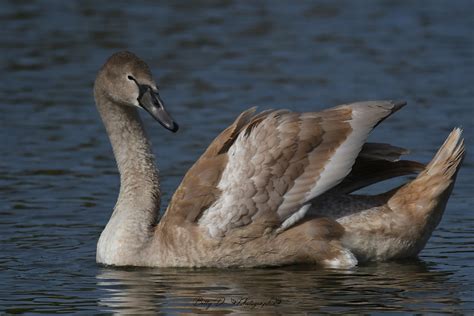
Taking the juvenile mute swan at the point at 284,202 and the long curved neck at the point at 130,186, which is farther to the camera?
the long curved neck at the point at 130,186

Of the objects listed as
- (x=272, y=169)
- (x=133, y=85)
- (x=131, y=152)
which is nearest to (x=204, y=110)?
(x=131, y=152)

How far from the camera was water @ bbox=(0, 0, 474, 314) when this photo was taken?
9.33 metres

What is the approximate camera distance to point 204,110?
616 inches

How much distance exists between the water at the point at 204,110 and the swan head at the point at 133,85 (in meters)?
1.25

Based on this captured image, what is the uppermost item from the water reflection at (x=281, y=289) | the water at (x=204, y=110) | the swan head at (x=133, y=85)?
the swan head at (x=133, y=85)

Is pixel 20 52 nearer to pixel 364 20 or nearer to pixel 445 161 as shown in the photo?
pixel 364 20

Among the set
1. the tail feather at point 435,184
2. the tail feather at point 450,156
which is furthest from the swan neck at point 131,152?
the tail feather at point 450,156

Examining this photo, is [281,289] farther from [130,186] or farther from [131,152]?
[131,152]

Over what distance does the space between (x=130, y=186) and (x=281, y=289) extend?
194 centimetres

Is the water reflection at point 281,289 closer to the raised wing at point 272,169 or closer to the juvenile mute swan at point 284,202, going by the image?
the juvenile mute swan at point 284,202

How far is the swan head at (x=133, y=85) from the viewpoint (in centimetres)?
1041

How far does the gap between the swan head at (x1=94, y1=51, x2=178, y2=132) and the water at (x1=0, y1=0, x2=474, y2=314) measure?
125cm

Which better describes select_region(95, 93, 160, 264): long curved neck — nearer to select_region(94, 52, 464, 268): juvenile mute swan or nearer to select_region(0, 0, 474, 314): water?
select_region(94, 52, 464, 268): juvenile mute swan

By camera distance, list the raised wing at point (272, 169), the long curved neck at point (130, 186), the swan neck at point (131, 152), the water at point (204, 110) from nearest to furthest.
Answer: the water at point (204, 110) < the raised wing at point (272, 169) < the long curved neck at point (130, 186) < the swan neck at point (131, 152)
